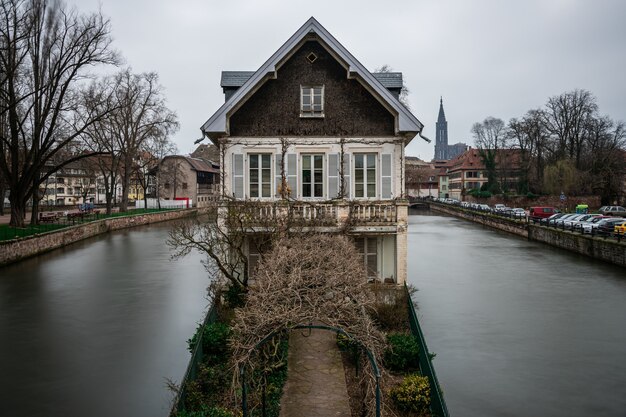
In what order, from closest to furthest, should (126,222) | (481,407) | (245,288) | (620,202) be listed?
(481,407) → (245,288) → (126,222) → (620,202)

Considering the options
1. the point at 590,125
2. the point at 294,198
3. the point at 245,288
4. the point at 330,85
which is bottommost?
the point at 245,288

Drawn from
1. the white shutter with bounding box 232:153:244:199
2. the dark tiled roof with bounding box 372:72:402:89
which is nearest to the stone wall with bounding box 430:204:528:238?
the dark tiled roof with bounding box 372:72:402:89

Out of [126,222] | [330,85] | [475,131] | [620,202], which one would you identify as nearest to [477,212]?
[620,202]

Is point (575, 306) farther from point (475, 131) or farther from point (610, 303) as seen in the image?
point (475, 131)

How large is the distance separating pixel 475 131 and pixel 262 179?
292 ft

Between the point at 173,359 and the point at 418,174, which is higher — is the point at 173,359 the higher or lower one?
the lower one

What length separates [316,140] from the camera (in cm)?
1803

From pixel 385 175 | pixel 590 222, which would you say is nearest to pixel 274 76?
pixel 385 175

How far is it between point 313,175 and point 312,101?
106 inches

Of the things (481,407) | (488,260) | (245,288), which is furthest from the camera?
(488,260)

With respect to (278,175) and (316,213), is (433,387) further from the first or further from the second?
(278,175)

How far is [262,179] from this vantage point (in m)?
18.3

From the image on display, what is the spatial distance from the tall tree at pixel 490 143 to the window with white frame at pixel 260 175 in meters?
79.0

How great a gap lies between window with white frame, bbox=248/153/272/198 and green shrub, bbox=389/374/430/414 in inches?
380
